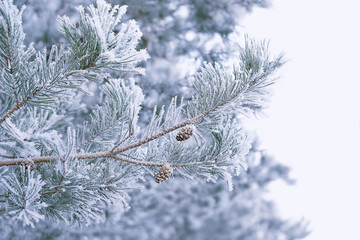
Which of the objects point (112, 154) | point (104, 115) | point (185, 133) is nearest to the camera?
point (185, 133)

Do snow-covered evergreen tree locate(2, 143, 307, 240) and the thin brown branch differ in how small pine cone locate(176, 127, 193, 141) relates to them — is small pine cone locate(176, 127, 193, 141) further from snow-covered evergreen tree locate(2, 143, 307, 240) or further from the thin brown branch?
snow-covered evergreen tree locate(2, 143, 307, 240)

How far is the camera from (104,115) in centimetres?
144

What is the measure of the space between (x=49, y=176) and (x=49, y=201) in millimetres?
116

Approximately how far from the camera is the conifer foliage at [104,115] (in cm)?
108

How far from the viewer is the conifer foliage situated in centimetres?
108

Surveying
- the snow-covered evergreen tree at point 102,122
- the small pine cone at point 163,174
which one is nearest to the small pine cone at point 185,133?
the snow-covered evergreen tree at point 102,122

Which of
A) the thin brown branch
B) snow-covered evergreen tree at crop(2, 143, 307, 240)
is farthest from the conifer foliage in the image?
snow-covered evergreen tree at crop(2, 143, 307, 240)

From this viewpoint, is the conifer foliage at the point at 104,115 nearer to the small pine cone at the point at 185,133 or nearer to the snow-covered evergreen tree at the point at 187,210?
the small pine cone at the point at 185,133

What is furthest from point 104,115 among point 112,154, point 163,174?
point 163,174

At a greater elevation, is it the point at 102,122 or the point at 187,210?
the point at 187,210

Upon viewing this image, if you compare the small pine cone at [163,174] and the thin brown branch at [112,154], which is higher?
the thin brown branch at [112,154]

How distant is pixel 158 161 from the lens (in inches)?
53.6

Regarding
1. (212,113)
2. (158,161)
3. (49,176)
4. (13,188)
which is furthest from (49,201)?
(212,113)

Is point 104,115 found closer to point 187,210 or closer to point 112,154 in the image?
point 112,154
